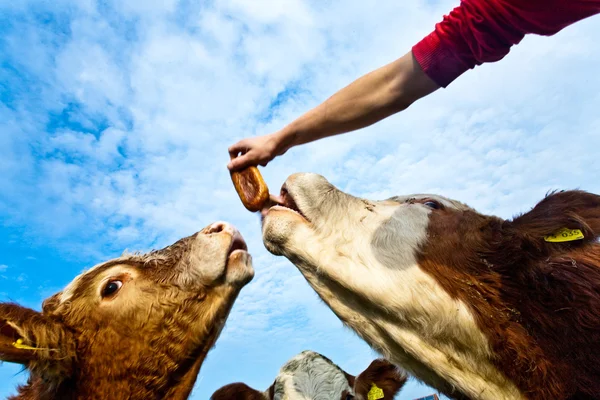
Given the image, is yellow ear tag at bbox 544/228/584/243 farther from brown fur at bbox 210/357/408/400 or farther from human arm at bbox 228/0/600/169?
brown fur at bbox 210/357/408/400

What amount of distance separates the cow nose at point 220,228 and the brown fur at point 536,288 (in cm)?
182

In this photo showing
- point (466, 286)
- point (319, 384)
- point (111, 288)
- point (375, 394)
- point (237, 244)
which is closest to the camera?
point (466, 286)

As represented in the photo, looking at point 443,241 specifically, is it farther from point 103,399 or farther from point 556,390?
point 103,399

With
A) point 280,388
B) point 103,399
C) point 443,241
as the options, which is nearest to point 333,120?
point 443,241

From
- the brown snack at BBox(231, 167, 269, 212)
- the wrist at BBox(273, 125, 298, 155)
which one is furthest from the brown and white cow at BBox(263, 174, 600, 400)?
the wrist at BBox(273, 125, 298, 155)

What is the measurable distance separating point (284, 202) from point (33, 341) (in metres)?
2.23

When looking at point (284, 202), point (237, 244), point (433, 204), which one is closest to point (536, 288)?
point (433, 204)

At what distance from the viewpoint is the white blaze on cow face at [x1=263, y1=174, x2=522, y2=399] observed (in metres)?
2.82

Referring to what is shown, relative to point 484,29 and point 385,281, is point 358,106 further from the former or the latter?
point 385,281

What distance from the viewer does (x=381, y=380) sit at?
8.11 meters

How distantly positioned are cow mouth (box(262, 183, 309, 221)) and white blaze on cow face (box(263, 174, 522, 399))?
18 millimetres

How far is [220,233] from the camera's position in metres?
4.11

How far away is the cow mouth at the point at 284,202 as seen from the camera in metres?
3.49

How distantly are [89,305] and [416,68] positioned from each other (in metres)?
3.23
